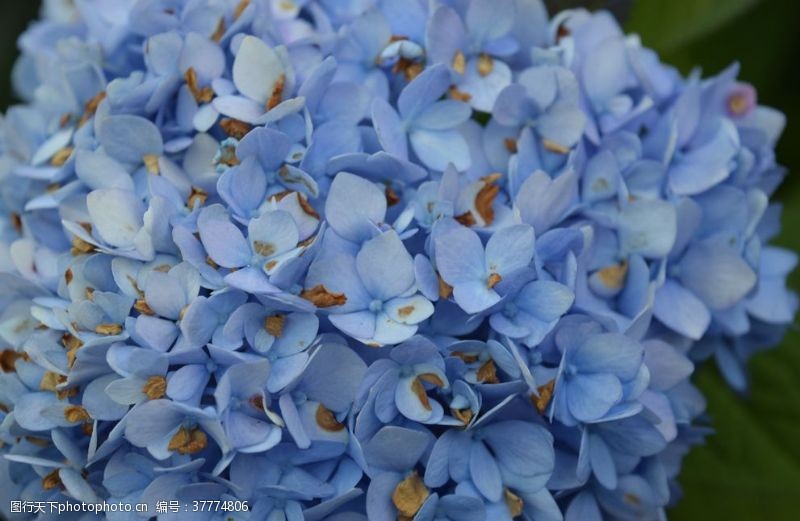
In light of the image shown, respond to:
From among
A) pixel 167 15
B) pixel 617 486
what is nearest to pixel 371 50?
pixel 167 15

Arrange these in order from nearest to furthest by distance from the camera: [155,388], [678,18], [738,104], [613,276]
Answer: [155,388] → [613,276] → [738,104] → [678,18]

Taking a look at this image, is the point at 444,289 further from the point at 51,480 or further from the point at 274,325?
the point at 51,480

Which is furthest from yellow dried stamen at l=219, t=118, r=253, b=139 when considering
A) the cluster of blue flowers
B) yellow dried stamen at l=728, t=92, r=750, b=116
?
yellow dried stamen at l=728, t=92, r=750, b=116

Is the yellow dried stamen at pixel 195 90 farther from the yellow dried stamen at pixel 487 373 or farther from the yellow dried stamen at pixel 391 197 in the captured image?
the yellow dried stamen at pixel 487 373

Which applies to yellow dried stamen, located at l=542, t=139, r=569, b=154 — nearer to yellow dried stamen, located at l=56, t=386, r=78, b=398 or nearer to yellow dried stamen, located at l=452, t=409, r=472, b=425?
yellow dried stamen, located at l=452, t=409, r=472, b=425

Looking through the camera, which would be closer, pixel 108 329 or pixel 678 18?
pixel 108 329

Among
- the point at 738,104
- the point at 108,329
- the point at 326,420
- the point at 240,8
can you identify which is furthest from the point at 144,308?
the point at 738,104

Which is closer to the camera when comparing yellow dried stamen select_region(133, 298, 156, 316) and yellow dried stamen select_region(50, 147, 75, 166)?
yellow dried stamen select_region(133, 298, 156, 316)
